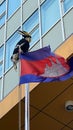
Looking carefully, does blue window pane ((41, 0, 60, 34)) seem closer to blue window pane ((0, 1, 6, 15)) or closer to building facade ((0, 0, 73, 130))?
building facade ((0, 0, 73, 130))

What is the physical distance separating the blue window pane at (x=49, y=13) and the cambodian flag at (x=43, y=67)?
2.64 metres

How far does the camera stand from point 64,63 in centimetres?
981

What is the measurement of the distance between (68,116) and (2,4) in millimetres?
7429

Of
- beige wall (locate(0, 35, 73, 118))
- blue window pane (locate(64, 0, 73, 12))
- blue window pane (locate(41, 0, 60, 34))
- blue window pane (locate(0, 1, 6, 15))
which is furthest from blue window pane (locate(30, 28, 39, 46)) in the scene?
blue window pane (locate(0, 1, 6, 15))

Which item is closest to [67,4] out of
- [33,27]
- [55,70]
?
[33,27]

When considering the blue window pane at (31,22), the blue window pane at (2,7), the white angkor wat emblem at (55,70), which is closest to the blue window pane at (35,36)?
the blue window pane at (31,22)

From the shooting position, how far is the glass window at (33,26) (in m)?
12.9

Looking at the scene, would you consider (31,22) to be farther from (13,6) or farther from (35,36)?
(13,6)

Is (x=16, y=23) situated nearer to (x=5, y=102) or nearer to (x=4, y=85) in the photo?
(x=4, y=85)

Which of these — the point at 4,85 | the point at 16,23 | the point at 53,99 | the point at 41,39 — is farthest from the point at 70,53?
the point at 16,23

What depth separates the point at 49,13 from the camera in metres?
12.9

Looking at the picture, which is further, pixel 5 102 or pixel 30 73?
pixel 5 102

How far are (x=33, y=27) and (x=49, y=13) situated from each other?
732 millimetres

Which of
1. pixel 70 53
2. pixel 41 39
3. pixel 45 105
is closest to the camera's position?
pixel 70 53
